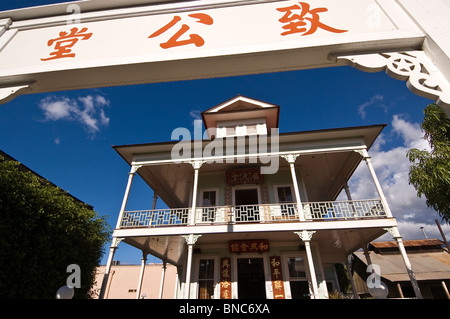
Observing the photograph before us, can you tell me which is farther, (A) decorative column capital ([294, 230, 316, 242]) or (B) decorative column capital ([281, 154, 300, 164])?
(B) decorative column capital ([281, 154, 300, 164])

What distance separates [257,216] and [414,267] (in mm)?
16401

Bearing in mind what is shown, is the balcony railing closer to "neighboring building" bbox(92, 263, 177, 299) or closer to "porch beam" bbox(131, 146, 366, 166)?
"porch beam" bbox(131, 146, 366, 166)

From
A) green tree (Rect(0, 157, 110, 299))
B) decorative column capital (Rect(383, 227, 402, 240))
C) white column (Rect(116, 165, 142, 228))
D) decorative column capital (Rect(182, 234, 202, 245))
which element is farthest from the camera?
white column (Rect(116, 165, 142, 228))

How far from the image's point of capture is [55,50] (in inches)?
86.1

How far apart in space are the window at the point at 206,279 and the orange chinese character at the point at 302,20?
1106 centimetres

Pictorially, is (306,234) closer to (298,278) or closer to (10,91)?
(298,278)

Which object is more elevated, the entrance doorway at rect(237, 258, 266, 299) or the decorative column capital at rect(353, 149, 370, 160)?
the decorative column capital at rect(353, 149, 370, 160)

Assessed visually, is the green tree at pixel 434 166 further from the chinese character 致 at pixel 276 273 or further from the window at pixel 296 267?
the chinese character 致 at pixel 276 273

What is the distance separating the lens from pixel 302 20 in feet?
6.60

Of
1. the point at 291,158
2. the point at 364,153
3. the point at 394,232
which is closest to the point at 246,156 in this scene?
the point at 291,158

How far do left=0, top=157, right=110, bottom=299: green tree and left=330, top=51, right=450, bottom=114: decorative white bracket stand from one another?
25.5ft

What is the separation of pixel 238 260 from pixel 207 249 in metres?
1.59

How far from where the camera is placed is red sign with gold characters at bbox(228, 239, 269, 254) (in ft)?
34.8

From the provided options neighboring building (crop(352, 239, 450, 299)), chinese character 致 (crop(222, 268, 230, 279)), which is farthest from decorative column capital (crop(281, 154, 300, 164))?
neighboring building (crop(352, 239, 450, 299))
